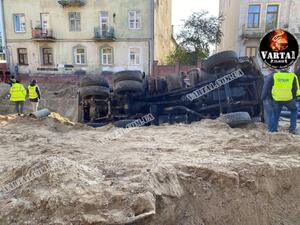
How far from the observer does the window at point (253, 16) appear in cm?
2039

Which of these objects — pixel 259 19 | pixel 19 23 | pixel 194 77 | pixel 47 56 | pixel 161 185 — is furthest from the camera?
pixel 47 56

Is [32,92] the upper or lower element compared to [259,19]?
lower

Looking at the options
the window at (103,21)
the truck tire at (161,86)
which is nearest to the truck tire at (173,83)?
the truck tire at (161,86)

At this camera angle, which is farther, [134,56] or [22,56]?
[22,56]

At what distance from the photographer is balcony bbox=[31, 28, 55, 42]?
72.3 feet

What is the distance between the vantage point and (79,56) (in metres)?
22.6

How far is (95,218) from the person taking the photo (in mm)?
2047

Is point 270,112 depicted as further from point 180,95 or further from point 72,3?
point 72,3

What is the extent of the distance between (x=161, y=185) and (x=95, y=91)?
4754mm

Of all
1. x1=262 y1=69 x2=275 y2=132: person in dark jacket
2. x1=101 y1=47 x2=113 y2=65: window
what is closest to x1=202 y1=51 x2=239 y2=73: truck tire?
x1=262 y1=69 x2=275 y2=132: person in dark jacket

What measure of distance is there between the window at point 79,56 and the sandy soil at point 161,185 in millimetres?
19550

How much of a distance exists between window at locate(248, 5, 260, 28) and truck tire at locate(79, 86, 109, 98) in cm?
1736

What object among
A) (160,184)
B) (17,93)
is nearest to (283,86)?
(160,184)

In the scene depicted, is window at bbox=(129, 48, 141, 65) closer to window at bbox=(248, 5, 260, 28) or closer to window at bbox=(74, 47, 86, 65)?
window at bbox=(74, 47, 86, 65)
